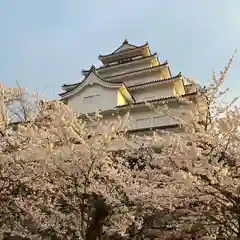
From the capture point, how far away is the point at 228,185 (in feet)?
21.0

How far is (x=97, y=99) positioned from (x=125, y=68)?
4902mm

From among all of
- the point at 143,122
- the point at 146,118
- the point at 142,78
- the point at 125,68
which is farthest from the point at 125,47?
the point at 143,122

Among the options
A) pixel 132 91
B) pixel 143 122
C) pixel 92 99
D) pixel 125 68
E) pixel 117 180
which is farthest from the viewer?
pixel 125 68

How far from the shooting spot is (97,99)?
22828mm

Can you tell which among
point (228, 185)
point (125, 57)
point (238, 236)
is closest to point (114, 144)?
point (228, 185)

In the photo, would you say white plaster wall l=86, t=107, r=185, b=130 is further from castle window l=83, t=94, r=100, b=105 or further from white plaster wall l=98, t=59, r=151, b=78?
white plaster wall l=98, t=59, r=151, b=78

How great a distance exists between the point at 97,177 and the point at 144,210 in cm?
145

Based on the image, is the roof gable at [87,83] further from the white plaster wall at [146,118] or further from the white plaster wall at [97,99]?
the white plaster wall at [146,118]

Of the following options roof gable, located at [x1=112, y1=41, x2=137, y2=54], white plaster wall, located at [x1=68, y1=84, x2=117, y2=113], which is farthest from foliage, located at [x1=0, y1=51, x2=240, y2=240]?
roof gable, located at [x1=112, y1=41, x2=137, y2=54]

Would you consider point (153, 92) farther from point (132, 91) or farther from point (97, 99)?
point (97, 99)

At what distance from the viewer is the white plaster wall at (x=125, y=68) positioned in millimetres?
25969

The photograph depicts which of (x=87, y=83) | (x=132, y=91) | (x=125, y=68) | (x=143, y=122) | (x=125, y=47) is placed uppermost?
(x=125, y=47)

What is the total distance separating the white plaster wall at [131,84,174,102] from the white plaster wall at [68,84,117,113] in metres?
1.86

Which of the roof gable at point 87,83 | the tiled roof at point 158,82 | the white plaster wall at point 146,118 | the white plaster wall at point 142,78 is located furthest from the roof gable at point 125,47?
the white plaster wall at point 146,118
